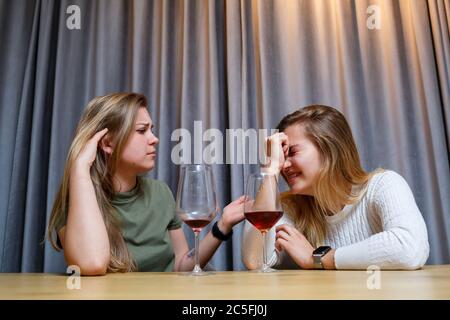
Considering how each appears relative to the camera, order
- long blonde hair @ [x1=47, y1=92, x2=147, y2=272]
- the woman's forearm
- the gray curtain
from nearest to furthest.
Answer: the woman's forearm < long blonde hair @ [x1=47, y1=92, x2=147, y2=272] < the gray curtain

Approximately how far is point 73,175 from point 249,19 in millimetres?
1197

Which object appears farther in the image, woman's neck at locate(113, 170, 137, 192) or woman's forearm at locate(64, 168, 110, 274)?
woman's neck at locate(113, 170, 137, 192)

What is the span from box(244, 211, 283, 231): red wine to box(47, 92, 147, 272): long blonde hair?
0.44 meters

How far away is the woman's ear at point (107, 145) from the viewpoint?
1.25 m

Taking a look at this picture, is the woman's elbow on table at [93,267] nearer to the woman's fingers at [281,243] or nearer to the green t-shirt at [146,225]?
the green t-shirt at [146,225]

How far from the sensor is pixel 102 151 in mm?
1277

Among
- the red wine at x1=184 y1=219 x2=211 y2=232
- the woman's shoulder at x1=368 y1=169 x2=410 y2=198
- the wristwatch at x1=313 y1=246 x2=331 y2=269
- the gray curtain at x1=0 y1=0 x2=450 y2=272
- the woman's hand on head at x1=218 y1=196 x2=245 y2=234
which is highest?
the gray curtain at x1=0 y1=0 x2=450 y2=272

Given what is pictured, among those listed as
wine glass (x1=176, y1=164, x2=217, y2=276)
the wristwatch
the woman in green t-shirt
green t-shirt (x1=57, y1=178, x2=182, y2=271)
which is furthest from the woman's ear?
the wristwatch

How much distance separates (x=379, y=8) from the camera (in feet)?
6.24

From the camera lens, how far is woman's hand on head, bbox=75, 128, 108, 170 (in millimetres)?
1053

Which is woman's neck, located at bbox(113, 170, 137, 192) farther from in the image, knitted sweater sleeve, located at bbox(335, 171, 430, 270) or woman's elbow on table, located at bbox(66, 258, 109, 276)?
knitted sweater sleeve, located at bbox(335, 171, 430, 270)

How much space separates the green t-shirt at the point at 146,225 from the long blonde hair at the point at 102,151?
0.05m

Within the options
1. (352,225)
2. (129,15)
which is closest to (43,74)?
(129,15)

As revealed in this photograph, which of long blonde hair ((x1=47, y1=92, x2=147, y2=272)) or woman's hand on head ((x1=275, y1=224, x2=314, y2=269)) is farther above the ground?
long blonde hair ((x1=47, y1=92, x2=147, y2=272))
